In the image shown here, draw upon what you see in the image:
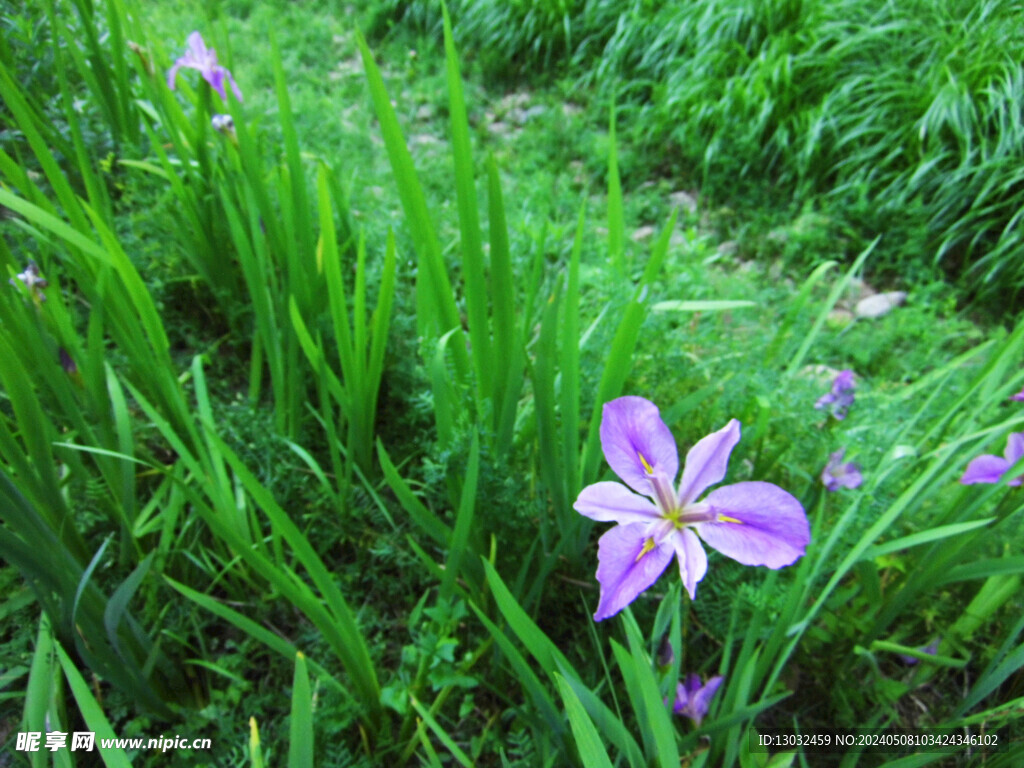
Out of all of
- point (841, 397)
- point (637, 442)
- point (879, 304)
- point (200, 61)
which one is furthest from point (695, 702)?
point (200, 61)

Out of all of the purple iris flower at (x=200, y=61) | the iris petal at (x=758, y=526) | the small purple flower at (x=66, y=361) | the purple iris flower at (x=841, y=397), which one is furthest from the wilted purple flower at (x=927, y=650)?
the purple iris flower at (x=200, y=61)

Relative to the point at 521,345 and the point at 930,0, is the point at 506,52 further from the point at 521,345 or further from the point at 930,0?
the point at 521,345

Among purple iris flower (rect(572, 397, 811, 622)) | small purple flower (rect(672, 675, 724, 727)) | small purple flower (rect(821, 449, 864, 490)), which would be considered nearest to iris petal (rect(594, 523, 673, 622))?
purple iris flower (rect(572, 397, 811, 622))

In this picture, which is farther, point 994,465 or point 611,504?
point 994,465

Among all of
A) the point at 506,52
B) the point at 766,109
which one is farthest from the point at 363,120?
the point at 766,109

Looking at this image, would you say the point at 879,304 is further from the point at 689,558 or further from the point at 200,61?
the point at 200,61

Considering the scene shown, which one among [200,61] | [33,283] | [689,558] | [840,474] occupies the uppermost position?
[200,61]
